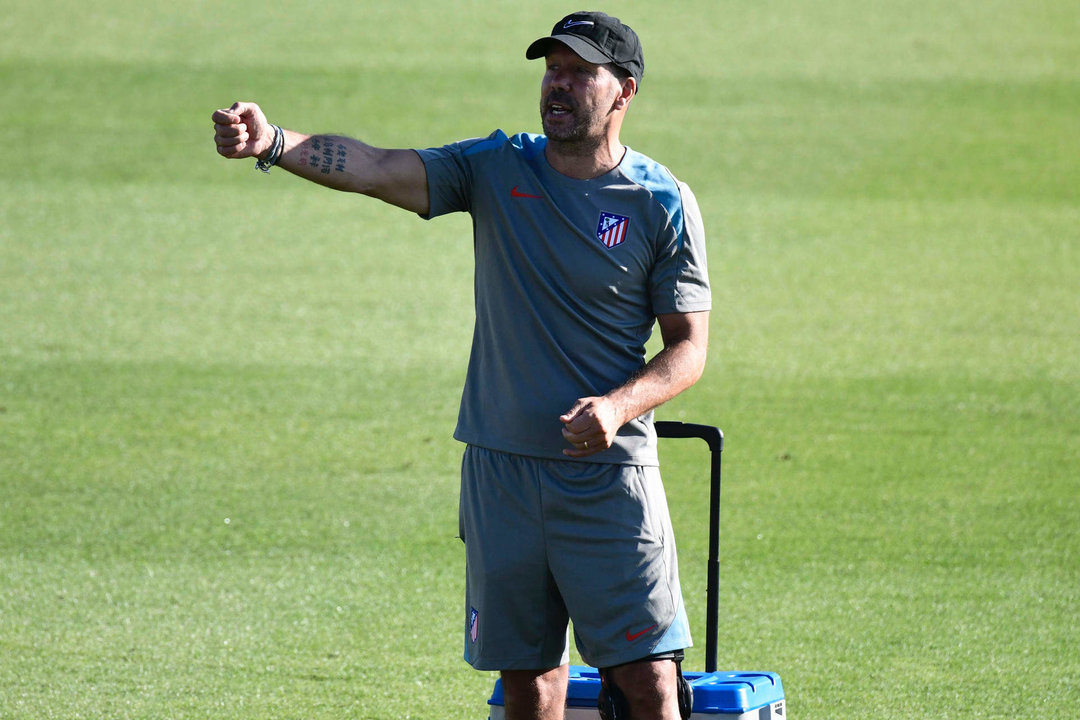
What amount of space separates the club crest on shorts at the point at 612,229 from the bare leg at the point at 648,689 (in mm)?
1003

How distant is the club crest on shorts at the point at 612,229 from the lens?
3.41 meters

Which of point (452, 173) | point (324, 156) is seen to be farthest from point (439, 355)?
point (324, 156)

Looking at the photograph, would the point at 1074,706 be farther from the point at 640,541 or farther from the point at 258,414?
the point at 258,414

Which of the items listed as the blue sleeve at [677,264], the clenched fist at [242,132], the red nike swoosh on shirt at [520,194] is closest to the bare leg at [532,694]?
the blue sleeve at [677,264]

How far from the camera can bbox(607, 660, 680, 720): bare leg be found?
3.35 meters

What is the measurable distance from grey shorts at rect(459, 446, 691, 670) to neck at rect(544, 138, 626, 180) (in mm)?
705

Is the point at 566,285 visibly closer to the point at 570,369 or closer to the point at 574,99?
the point at 570,369

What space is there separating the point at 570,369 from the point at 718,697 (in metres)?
0.95

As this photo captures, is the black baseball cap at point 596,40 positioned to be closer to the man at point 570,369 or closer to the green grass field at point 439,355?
the man at point 570,369

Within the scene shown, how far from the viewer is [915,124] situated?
14.8 m

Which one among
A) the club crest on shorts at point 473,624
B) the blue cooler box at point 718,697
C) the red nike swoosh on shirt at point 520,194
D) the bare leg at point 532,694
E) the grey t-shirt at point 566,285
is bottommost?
the blue cooler box at point 718,697

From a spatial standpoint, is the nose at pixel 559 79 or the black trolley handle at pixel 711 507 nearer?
the nose at pixel 559 79

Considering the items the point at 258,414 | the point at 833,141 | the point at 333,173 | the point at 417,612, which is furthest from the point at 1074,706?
the point at 833,141

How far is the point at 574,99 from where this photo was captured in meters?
3.39
